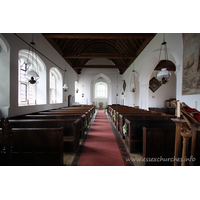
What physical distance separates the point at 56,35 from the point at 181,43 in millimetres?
4900

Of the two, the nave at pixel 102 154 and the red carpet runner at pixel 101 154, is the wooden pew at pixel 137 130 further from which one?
the red carpet runner at pixel 101 154

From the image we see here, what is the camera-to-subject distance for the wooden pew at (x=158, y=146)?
1.89 metres

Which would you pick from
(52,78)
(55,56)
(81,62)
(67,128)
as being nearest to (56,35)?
(55,56)

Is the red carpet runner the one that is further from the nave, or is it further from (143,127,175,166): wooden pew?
(143,127,175,166): wooden pew

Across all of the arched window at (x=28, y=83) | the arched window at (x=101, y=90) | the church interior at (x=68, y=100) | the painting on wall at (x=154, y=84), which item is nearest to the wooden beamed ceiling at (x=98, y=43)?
the church interior at (x=68, y=100)

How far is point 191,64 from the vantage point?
303cm

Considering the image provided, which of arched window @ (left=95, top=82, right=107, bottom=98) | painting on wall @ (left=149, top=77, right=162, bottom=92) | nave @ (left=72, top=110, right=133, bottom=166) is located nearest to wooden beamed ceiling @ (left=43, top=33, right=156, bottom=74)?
painting on wall @ (left=149, top=77, right=162, bottom=92)

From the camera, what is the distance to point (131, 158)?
219cm

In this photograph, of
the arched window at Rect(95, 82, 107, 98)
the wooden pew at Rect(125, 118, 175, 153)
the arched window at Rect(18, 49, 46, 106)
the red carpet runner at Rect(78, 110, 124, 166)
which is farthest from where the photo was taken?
the arched window at Rect(95, 82, 107, 98)

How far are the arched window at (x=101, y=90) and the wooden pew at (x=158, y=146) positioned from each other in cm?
1375

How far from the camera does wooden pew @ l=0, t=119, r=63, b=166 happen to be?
1839mm

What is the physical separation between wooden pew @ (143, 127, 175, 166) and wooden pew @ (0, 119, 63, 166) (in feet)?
4.76

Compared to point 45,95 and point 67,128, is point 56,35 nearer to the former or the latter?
point 45,95

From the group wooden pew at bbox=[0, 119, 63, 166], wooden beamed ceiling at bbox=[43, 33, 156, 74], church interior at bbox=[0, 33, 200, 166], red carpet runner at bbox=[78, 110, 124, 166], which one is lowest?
red carpet runner at bbox=[78, 110, 124, 166]
